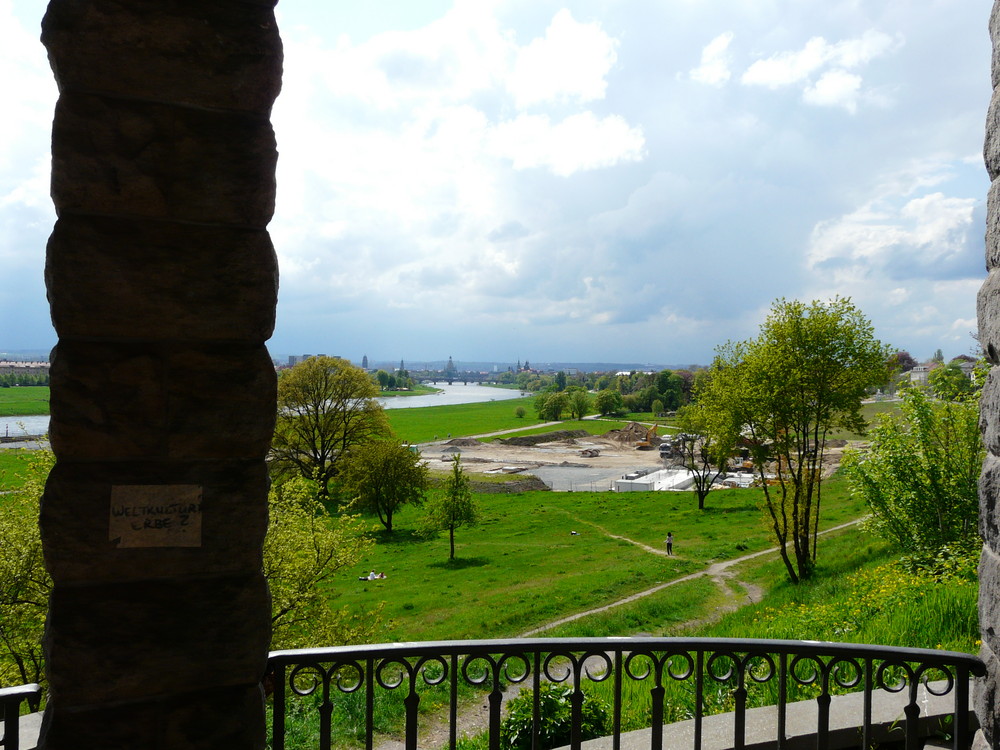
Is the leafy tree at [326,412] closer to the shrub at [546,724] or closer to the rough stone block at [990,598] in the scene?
the shrub at [546,724]

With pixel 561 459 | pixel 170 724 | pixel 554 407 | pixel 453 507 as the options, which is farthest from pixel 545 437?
pixel 170 724

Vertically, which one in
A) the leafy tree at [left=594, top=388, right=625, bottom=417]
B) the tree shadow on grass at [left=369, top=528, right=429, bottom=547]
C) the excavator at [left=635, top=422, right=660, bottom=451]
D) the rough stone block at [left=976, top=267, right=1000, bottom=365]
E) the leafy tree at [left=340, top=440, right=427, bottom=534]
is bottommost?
the tree shadow on grass at [left=369, top=528, right=429, bottom=547]

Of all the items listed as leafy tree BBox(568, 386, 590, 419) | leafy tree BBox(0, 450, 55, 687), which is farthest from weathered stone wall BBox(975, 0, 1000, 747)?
leafy tree BBox(568, 386, 590, 419)

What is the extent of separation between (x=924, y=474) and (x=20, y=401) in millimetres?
58263

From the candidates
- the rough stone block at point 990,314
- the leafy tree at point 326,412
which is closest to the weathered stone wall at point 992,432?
the rough stone block at point 990,314

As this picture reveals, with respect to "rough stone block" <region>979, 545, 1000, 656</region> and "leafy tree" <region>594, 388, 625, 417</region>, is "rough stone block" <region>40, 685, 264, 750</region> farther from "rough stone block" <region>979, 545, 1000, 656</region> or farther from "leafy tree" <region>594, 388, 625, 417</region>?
"leafy tree" <region>594, 388, 625, 417</region>

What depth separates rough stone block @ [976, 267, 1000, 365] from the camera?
287cm

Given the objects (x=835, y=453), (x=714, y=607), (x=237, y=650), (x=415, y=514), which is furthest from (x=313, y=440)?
(x=835, y=453)

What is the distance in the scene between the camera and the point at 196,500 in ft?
8.62

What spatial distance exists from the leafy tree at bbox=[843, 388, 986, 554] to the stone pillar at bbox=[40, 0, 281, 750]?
55.9 feet

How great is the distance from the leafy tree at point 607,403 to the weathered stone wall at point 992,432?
11895 cm

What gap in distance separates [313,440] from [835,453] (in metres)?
49.7

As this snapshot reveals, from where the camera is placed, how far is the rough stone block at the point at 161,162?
2.46m

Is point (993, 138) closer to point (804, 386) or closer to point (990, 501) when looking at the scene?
point (990, 501)
